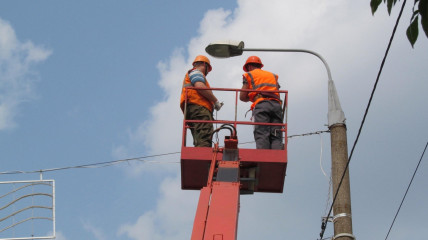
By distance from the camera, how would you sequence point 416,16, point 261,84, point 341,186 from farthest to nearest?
point 261,84
point 341,186
point 416,16

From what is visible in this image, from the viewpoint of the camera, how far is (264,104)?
34.9ft

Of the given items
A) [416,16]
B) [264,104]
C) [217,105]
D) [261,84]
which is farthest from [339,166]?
[416,16]

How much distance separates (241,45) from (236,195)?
3.01 metres

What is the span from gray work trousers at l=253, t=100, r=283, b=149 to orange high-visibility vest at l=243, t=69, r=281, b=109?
0.09 meters

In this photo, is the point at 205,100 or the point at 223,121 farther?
the point at 205,100

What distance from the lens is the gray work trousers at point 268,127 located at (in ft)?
34.3

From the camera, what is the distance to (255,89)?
10.7 meters

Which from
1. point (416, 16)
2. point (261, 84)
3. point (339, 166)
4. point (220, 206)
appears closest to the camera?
point (416, 16)

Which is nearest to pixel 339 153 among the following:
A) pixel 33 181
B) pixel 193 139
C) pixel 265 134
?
pixel 265 134

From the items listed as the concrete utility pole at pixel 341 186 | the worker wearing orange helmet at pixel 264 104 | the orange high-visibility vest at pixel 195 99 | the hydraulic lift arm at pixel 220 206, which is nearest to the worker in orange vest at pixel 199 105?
the orange high-visibility vest at pixel 195 99

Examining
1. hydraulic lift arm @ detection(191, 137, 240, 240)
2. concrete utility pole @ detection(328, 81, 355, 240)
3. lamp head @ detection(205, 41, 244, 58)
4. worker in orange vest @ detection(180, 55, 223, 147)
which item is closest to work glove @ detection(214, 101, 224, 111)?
worker in orange vest @ detection(180, 55, 223, 147)

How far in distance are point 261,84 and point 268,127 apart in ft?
2.27

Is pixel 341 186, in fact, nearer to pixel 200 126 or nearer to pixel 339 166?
pixel 339 166

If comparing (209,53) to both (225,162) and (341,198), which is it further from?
(341,198)
